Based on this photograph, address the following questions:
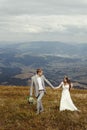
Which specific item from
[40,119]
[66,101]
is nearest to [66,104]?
[66,101]

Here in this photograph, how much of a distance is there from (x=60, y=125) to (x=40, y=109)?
2984mm

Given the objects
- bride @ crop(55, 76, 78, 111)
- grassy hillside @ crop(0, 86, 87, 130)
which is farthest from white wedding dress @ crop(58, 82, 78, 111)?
grassy hillside @ crop(0, 86, 87, 130)

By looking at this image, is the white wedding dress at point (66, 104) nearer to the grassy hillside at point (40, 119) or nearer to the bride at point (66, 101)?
the bride at point (66, 101)

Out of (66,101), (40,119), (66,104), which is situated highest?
(66,101)

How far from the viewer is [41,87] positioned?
19672mm

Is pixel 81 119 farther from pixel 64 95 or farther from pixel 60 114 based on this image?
pixel 64 95

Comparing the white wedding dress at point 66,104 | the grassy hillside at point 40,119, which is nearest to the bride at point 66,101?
the white wedding dress at point 66,104

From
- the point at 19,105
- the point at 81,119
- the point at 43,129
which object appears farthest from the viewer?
the point at 19,105

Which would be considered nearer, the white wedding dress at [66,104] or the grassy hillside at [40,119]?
the grassy hillside at [40,119]

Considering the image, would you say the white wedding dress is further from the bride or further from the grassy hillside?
the grassy hillside

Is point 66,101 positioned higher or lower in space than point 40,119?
higher

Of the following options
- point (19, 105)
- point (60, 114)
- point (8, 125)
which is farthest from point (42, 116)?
point (19, 105)

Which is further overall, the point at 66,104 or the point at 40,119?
the point at 66,104

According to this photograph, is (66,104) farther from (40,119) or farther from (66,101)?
(40,119)
